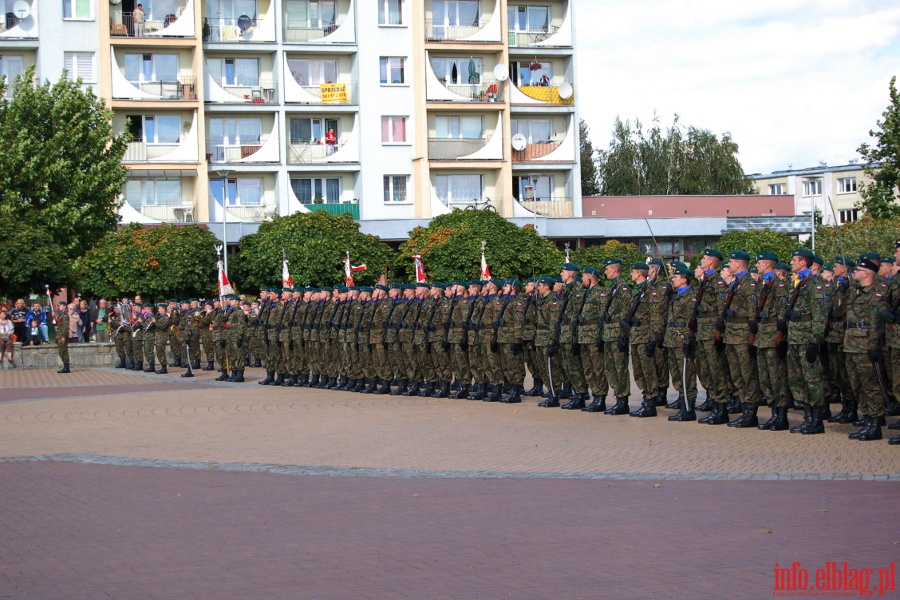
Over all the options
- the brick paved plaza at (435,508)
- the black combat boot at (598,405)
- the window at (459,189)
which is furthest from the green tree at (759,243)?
the brick paved plaza at (435,508)

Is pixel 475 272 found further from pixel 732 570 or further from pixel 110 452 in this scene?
pixel 732 570

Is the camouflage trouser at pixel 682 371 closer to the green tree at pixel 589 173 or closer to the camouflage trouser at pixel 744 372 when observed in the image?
the camouflage trouser at pixel 744 372

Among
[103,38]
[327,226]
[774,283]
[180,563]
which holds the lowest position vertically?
[180,563]

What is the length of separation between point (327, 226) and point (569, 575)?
3452 centimetres

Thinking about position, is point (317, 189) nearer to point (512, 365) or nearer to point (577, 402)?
point (512, 365)

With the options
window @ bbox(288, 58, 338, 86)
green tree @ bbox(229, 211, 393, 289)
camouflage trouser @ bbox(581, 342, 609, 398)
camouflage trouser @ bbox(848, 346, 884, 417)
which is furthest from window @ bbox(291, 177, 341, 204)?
camouflage trouser @ bbox(848, 346, 884, 417)

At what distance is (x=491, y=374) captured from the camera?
18781 millimetres

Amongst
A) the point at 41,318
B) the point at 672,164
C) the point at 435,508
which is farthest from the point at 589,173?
the point at 435,508

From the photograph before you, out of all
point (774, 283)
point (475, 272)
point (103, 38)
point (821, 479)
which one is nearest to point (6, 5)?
point (103, 38)

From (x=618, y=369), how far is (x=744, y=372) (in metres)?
2.16

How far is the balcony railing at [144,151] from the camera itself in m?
46.6

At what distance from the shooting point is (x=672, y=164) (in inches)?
2618

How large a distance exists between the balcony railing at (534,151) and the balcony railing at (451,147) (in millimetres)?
1864

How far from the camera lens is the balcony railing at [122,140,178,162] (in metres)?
46.6
